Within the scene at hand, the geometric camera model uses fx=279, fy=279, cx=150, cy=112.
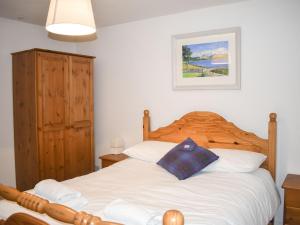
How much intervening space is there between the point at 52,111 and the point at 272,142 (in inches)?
103

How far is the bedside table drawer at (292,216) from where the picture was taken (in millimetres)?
2460

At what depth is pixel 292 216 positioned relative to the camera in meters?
2.48

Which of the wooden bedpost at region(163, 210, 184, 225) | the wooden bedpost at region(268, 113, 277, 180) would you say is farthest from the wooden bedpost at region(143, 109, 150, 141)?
the wooden bedpost at region(163, 210, 184, 225)

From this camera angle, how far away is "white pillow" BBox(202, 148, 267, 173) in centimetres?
256

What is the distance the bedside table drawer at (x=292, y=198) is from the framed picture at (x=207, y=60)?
1196mm

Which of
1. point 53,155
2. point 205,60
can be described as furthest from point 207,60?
point 53,155

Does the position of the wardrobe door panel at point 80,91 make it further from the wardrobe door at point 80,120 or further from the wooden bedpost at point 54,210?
the wooden bedpost at point 54,210

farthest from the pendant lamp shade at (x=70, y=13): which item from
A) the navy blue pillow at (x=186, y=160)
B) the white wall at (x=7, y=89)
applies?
the white wall at (x=7, y=89)

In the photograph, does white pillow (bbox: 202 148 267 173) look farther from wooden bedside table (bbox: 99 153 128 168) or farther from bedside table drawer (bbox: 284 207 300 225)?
wooden bedside table (bbox: 99 153 128 168)

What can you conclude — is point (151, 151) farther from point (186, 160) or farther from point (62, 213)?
point (62, 213)

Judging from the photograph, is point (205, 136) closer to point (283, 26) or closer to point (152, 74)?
point (152, 74)

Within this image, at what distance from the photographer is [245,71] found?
3.04 metres

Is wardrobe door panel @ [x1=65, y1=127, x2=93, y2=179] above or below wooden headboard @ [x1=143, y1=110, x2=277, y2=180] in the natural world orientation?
below

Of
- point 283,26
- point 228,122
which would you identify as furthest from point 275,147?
point 283,26
